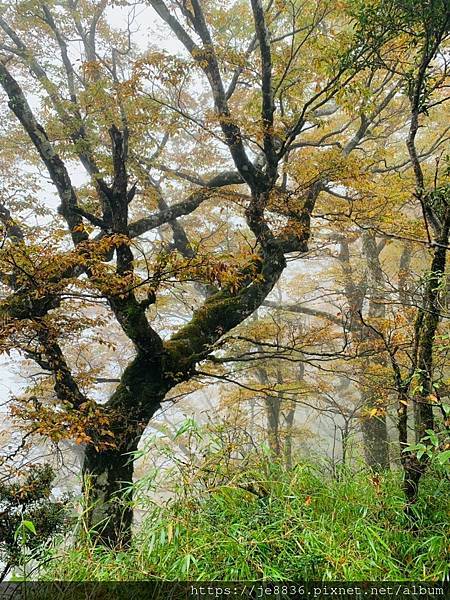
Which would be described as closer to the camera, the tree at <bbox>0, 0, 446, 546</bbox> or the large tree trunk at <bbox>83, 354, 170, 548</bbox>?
the tree at <bbox>0, 0, 446, 546</bbox>

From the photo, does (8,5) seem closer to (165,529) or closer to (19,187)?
(19,187)

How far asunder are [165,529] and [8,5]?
6.89m

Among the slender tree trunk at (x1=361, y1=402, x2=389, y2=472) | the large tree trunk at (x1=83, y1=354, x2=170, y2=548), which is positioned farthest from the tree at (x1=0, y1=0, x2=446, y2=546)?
the slender tree trunk at (x1=361, y1=402, x2=389, y2=472)

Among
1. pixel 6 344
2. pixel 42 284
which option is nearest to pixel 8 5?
pixel 42 284

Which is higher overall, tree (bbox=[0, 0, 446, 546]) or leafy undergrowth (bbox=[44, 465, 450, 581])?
tree (bbox=[0, 0, 446, 546])

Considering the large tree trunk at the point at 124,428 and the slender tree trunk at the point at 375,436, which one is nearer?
the large tree trunk at the point at 124,428

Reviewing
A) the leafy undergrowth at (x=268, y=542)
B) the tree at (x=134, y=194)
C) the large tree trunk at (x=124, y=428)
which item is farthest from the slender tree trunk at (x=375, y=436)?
the leafy undergrowth at (x=268, y=542)

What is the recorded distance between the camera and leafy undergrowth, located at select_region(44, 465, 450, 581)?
1.79 metres

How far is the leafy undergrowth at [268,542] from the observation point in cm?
179

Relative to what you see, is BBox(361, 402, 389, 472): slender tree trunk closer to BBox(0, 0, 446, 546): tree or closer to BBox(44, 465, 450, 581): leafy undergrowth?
BBox(0, 0, 446, 546): tree

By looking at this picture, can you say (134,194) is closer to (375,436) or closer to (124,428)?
(124,428)

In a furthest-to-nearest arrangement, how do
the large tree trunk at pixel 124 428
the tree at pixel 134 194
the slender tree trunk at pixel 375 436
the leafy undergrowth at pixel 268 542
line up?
the slender tree trunk at pixel 375 436 < the large tree trunk at pixel 124 428 < the tree at pixel 134 194 < the leafy undergrowth at pixel 268 542

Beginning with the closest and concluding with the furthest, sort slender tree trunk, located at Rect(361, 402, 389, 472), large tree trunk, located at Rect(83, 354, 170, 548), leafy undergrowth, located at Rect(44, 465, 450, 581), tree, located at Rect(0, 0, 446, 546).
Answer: leafy undergrowth, located at Rect(44, 465, 450, 581) → tree, located at Rect(0, 0, 446, 546) → large tree trunk, located at Rect(83, 354, 170, 548) → slender tree trunk, located at Rect(361, 402, 389, 472)

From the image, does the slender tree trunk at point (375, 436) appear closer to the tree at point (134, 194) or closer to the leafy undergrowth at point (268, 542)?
the tree at point (134, 194)
